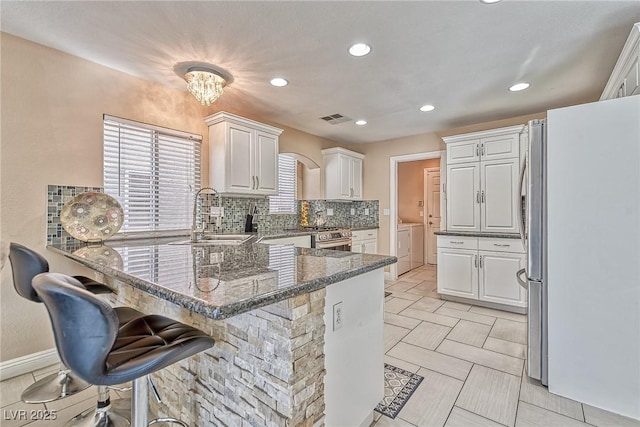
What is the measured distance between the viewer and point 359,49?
226cm

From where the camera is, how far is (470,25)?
1973mm

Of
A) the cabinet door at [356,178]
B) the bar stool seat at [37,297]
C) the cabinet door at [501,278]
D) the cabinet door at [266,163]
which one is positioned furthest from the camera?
the cabinet door at [356,178]

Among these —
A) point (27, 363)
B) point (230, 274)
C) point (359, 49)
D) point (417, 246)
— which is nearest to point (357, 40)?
point (359, 49)

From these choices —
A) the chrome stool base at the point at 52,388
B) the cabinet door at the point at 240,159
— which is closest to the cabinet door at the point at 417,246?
the cabinet door at the point at 240,159

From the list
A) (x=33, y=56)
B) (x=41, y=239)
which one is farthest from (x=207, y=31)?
(x=41, y=239)

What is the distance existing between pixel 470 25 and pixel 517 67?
0.92 metres

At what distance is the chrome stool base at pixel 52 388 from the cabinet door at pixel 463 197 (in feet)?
13.5

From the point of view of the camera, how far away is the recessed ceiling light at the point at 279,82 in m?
2.79

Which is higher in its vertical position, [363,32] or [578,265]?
[363,32]

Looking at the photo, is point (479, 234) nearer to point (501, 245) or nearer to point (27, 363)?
point (501, 245)

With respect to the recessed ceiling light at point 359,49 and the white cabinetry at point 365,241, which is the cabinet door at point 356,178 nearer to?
the white cabinetry at point 365,241

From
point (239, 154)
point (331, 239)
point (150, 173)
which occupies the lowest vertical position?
point (331, 239)

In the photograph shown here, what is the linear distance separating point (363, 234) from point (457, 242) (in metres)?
1.48

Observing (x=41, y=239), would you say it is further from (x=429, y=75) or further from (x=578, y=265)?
(x=578, y=265)
